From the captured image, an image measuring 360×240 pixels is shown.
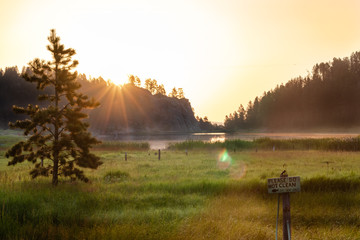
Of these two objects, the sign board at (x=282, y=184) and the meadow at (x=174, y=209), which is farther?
the meadow at (x=174, y=209)

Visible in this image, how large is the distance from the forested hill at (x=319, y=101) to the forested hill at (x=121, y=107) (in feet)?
155

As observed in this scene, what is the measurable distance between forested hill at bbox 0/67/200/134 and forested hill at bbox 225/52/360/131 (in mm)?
47215

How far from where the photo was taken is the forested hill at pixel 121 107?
454ft

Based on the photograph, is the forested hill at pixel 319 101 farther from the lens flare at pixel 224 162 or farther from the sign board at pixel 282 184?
the sign board at pixel 282 184

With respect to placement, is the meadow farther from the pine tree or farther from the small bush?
the pine tree

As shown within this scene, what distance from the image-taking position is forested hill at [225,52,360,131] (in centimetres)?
12438

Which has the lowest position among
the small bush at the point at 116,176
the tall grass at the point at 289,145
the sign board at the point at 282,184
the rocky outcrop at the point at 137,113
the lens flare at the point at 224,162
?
the lens flare at the point at 224,162

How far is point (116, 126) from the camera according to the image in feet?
468

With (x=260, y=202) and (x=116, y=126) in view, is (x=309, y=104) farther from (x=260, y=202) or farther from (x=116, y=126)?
(x=260, y=202)

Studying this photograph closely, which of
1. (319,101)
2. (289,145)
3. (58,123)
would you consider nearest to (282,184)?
(58,123)

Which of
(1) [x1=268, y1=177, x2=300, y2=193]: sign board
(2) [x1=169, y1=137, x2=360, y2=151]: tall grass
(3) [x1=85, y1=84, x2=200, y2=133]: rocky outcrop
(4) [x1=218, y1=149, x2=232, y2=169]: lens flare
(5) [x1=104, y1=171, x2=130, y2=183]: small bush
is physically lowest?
(4) [x1=218, y1=149, x2=232, y2=169]: lens flare

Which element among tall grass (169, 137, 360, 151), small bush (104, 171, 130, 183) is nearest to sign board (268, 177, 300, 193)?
small bush (104, 171, 130, 183)

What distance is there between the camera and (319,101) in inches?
5320

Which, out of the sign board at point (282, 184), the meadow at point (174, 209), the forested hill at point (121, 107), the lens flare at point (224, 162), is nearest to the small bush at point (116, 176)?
the meadow at point (174, 209)
